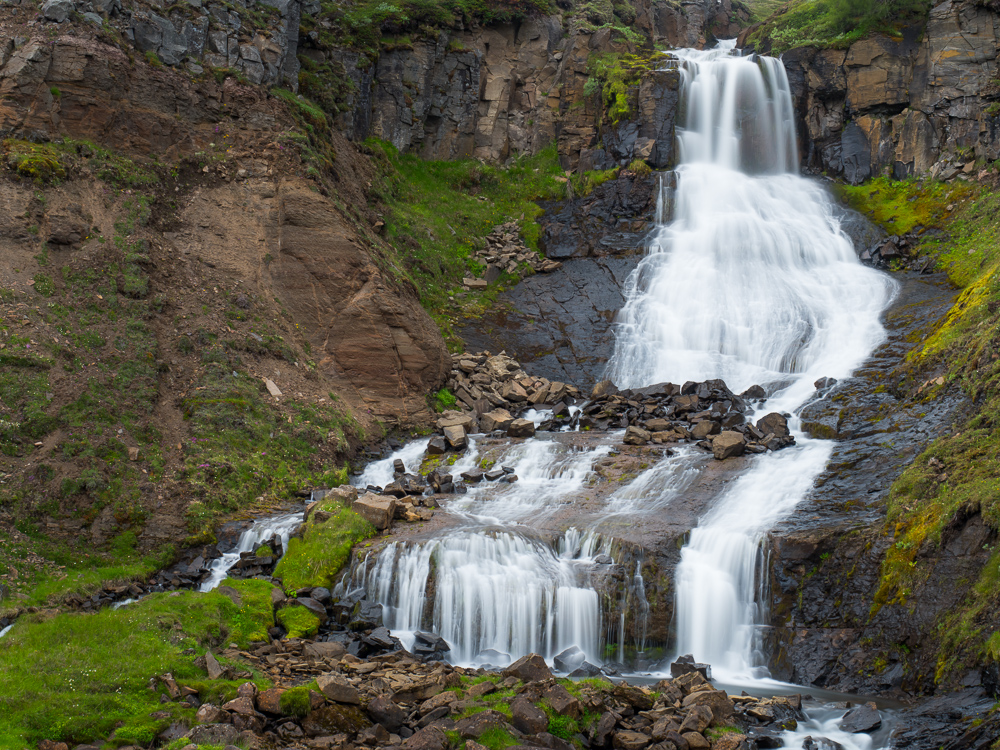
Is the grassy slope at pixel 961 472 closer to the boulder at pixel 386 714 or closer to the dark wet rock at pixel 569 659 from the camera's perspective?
the dark wet rock at pixel 569 659

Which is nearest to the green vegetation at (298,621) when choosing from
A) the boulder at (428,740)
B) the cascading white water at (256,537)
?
the cascading white water at (256,537)

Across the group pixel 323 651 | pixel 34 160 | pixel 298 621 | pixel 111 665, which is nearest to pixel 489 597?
pixel 323 651

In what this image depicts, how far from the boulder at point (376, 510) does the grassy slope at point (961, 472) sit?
8.84 m

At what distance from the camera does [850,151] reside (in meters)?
30.9

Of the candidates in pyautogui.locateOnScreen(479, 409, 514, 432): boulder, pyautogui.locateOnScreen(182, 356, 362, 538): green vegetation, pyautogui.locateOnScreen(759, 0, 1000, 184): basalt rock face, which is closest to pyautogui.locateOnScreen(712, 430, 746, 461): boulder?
pyautogui.locateOnScreen(479, 409, 514, 432): boulder

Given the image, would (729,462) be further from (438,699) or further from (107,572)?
(107,572)

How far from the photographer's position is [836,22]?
106 feet

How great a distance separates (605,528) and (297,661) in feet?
20.3

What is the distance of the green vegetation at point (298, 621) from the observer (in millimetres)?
11453

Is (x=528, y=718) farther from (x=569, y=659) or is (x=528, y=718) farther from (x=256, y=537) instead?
(x=256, y=537)

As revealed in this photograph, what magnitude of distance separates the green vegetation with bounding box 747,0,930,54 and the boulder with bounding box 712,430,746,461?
24.2 meters

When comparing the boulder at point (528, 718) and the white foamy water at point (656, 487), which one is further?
the white foamy water at point (656, 487)

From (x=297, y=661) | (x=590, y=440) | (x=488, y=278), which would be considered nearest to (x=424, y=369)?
(x=590, y=440)

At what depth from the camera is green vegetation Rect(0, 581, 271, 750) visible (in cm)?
776
